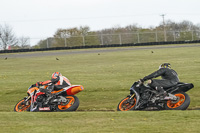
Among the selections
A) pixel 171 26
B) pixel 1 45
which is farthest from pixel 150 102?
→ pixel 171 26

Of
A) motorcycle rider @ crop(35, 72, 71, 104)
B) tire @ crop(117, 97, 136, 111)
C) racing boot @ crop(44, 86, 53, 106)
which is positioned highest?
motorcycle rider @ crop(35, 72, 71, 104)

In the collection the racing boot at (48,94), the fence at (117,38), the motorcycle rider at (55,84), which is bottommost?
the racing boot at (48,94)

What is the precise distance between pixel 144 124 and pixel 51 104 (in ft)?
14.8

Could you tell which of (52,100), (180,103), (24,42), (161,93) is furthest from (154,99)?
(24,42)

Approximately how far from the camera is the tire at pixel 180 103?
11.3 meters

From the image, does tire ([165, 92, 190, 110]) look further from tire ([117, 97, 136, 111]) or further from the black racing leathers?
tire ([117, 97, 136, 111])

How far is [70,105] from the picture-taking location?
12.4 meters

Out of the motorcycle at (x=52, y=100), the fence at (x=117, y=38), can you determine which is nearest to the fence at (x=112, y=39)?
the fence at (x=117, y=38)

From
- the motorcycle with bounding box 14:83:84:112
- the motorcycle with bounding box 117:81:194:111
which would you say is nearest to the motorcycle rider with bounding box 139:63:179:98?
the motorcycle with bounding box 117:81:194:111

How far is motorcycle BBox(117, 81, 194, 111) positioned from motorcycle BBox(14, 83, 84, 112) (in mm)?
1598

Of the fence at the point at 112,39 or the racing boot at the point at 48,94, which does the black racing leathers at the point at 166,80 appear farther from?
the fence at the point at 112,39

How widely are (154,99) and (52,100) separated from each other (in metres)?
3.46

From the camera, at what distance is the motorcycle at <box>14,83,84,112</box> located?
40.9 ft

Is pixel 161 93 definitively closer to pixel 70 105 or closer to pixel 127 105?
pixel 127 105
